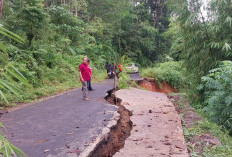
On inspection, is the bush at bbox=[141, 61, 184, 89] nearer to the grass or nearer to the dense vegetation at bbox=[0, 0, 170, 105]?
the dense vegetation at bbox=[0, 0, 170, 105]

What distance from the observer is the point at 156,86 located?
16.6 m

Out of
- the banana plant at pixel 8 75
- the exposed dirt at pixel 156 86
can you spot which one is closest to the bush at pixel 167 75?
the exposed dirt at pixel 156 86

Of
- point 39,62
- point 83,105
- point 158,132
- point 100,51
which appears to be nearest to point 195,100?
point 83,105

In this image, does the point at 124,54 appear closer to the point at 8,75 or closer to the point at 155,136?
the point at 155,136

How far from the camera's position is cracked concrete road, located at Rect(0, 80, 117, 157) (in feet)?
10.7

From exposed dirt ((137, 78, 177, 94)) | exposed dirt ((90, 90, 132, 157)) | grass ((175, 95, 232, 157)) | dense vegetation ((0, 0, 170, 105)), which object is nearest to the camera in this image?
grass ((175, 95, 232, 157))

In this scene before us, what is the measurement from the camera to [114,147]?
358 cm

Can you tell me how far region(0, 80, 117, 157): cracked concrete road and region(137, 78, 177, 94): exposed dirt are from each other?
9218mm

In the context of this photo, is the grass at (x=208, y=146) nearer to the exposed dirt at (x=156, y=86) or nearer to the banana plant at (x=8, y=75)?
the banana plant at (x=8, y=75)

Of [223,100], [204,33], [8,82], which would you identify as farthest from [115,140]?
[204,33]

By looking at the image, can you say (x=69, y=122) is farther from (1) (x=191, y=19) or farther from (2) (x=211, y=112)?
(1) (x=191, y=19)

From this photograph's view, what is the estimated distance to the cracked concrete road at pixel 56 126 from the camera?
3274 mm

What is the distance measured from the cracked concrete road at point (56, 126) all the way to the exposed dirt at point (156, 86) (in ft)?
30.2

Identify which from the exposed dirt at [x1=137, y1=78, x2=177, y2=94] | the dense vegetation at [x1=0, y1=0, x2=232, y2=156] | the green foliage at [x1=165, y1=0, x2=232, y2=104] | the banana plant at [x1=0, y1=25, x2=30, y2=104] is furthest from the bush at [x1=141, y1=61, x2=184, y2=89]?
the banana plant at [x1=0, y1=25, x2=30, y2=104]
